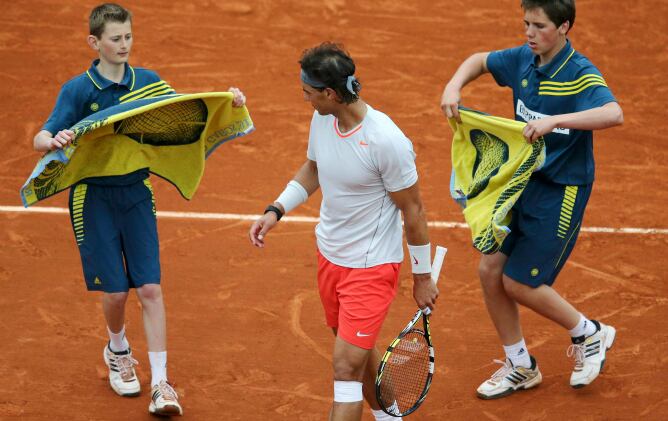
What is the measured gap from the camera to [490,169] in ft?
20.7

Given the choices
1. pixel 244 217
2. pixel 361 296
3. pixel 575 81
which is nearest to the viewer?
pixel 361 296

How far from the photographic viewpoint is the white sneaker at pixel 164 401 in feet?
21.1

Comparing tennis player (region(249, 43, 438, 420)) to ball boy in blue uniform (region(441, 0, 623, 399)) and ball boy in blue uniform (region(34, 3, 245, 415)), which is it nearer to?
ball boy in blue uniform (region(441, 0, 623, 399))

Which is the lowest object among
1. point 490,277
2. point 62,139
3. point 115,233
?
point 490,277

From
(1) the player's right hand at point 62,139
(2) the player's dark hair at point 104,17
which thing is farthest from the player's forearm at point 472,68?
(1) the player's right hand at point 62,139

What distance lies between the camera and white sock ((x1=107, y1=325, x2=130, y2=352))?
6.77 m

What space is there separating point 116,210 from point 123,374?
1.14 m

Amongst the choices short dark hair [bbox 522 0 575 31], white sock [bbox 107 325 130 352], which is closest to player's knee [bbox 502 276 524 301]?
short dark hair [bbox 522 0 575 31]

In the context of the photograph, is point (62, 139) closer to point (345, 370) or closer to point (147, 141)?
point (147, 141)

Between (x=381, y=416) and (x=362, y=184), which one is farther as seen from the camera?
(x=381, y=416)

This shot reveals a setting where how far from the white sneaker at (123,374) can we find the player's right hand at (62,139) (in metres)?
1.60

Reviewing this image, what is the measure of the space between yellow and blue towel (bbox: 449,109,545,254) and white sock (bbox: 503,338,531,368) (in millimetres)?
932

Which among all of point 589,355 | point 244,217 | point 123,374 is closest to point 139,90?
point 123,374

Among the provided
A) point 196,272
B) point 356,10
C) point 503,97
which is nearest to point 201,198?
point 196,272
